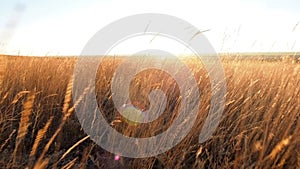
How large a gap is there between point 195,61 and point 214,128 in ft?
6.15

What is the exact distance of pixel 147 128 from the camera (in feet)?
5.05

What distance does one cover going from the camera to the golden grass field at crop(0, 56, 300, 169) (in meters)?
1.07

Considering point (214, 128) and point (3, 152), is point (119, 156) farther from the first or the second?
point (3, 152)

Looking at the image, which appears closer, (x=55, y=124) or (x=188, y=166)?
(x=188, y=166)

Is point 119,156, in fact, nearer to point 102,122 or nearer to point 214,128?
point 102,122

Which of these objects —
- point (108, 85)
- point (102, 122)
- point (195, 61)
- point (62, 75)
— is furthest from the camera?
point (195, 61)

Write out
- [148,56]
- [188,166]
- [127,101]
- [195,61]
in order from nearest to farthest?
1. [188,166]
2. [127,101]
3. [148,56]
4. [195,61]

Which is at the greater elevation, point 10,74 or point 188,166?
point 10,74

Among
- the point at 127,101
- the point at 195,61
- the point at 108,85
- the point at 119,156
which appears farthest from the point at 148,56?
the point at 119,156

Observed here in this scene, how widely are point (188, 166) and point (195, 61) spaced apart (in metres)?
2.07

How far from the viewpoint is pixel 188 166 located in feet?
4.53

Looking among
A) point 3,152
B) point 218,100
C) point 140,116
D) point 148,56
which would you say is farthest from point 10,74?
point 218,100

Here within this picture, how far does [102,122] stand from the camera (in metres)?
1.71

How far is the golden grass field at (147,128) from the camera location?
3.52 feet
